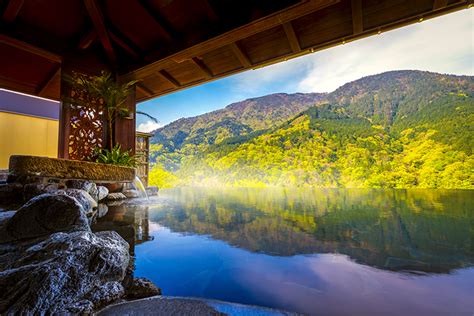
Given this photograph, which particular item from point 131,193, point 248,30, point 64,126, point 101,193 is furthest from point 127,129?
point 248,30

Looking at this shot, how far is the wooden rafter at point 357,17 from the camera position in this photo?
3273mm

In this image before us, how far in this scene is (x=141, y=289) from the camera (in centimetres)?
118

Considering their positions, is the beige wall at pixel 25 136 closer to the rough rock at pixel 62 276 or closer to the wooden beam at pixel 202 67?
the wooden beam at pixel 202 67

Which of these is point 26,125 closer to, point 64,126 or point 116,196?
point 64,126

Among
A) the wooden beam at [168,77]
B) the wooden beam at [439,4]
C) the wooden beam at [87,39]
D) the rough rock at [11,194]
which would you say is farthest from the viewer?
the wooden beam at [168,77]

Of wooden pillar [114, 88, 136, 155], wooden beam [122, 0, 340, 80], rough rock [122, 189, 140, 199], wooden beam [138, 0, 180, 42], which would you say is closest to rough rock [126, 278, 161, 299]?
wooden beam [122, 0, 340, 80]

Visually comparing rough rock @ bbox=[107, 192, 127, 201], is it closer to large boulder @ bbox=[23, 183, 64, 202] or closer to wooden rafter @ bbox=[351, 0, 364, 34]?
large boulder @ bbox=[23, 183, 64, 202]

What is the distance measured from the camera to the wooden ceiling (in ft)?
11.1

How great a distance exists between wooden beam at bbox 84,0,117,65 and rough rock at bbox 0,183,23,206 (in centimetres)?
323

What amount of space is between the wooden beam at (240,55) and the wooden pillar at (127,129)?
10.4 feet

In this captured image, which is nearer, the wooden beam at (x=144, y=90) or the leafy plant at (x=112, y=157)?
the leafy plant at (x=112, y=157)

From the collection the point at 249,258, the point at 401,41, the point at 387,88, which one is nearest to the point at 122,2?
the point at 249,258

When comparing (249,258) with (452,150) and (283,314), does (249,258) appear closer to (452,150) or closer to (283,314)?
(283,314)

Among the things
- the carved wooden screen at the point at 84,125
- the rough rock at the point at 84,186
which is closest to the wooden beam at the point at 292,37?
the rough rock at the point at 84,186
